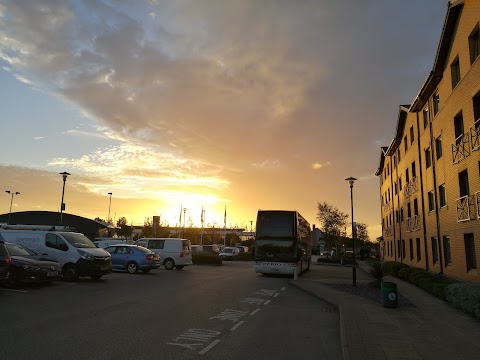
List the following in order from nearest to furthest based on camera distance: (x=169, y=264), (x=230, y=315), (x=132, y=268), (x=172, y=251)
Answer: (x=230, y=315)
(x=132, y=268)
(x=172, y=251)
(x=169, y=264)

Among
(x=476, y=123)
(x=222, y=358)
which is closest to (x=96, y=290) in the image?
(x=222, y=358)

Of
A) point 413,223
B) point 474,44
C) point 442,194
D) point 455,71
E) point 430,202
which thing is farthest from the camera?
point 413,223

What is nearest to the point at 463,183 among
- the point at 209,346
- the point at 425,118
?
the point at 425,118

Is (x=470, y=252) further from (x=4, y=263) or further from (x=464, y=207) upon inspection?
(x=4, y=263)

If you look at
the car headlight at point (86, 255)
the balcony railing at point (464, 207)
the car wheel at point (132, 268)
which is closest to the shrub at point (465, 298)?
the balcony railing at point (464, 207)

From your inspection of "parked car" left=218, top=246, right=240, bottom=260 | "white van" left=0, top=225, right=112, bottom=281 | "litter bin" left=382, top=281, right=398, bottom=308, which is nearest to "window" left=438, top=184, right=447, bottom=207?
"litter bin" left=382, top=281, right=398, bottom=308

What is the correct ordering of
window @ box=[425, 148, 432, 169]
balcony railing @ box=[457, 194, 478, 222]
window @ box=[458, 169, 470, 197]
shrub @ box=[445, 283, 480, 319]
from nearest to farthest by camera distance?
shrub @ box=[445, 283, 480, 319]
balcony railing @ box=[457, 194, 478, 222]
window @ box=[458, 169, 470, 197]
window @ box=[425, 148, 432, 169]

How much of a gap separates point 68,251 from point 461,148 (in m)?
18.4

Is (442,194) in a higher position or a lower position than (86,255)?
higher

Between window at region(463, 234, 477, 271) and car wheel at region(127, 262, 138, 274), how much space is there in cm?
1695

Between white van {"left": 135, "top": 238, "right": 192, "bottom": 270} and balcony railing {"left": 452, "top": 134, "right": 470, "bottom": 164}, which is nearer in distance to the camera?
balcony railing {"left": 452, "top": 134, "right": 470, "bottom": 164}

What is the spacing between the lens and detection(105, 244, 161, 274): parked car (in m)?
22.0

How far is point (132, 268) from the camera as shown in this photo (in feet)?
72.6

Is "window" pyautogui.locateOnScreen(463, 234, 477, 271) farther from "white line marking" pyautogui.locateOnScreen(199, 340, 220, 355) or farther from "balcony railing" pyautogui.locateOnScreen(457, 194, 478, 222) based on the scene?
"white line marking" pyautogui.locateOnScreen(199, 340, 220, 355)
